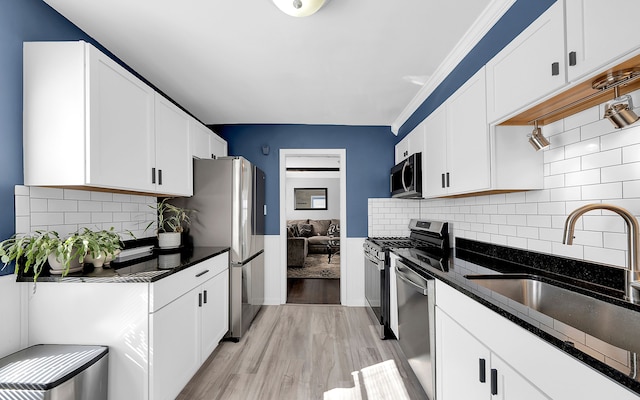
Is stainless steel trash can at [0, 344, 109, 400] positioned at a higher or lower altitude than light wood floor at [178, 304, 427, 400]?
higher

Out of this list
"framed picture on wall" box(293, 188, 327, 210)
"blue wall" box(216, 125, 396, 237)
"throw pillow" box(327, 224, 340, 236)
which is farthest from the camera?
"framed picture on wall" box(293, 188, 327, 210)

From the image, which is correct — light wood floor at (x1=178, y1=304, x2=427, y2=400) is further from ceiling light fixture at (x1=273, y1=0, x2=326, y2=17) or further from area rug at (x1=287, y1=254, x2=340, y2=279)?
ceiling light fixture at (x1=273, y1=0, x2=326, y2=17)

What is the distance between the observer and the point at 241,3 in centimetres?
166

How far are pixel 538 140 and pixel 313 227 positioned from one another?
21.4ft

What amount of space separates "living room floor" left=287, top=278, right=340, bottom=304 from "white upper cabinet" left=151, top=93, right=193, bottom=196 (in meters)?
2.21

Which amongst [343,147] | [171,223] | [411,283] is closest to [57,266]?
[171,223]

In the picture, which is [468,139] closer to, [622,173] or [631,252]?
[622,173]

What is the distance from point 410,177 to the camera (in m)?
2.91

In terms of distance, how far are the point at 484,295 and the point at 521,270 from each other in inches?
24.9

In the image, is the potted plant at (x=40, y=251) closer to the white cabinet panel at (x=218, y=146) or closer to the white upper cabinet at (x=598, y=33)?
the white cabinet panel at (x=218, y=146)

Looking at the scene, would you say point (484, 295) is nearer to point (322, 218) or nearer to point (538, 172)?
point (538, 172)

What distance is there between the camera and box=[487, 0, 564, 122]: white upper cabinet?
3.64 feet

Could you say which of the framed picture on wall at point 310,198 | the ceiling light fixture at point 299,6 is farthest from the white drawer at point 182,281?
the framed picture on wall at point 310,198

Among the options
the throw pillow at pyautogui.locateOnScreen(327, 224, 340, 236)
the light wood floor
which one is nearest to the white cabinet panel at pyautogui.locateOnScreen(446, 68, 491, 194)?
the light wood floor
